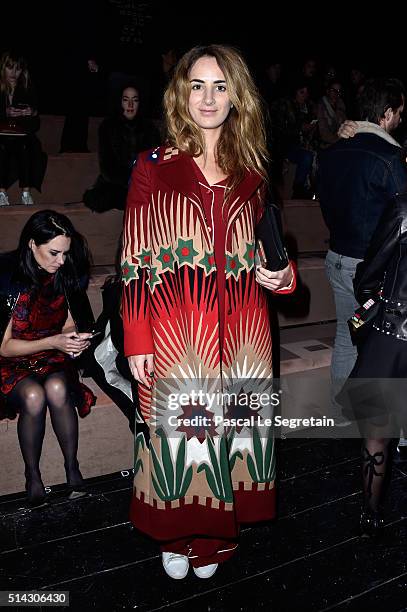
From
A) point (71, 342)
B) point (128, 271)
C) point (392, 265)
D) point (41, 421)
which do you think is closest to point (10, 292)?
point (71, 342)

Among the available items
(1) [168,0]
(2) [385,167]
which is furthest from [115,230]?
(1) [168,0]

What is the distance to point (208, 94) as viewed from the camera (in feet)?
5.67

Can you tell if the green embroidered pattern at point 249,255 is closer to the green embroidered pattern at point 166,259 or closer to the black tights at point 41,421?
the green embroidered pattern at point 166,259

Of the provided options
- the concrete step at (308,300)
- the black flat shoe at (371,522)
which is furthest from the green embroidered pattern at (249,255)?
A: the concrete step at (308,300)

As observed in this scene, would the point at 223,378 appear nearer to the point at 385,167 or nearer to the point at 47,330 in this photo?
the point at 47,330

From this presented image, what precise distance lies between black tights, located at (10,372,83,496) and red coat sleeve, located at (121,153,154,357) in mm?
900

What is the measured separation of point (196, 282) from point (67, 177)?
11.5 feet

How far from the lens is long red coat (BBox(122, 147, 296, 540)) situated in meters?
1.78

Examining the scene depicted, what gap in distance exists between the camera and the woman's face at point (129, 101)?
420cm

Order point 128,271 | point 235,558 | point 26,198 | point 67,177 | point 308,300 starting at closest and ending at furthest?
point 128,271, point 235,558, point 308,300, point 26,198, point 67,177

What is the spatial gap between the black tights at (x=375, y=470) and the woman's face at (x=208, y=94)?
1.42m

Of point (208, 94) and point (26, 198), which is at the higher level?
point (208, 94)

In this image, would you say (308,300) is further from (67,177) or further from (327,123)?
(327,123)

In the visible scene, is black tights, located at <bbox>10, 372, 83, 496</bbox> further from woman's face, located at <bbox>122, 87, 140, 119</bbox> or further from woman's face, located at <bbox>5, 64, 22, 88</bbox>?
woman's face, located at <bbox>5, 64, 22, 88</bbox>
